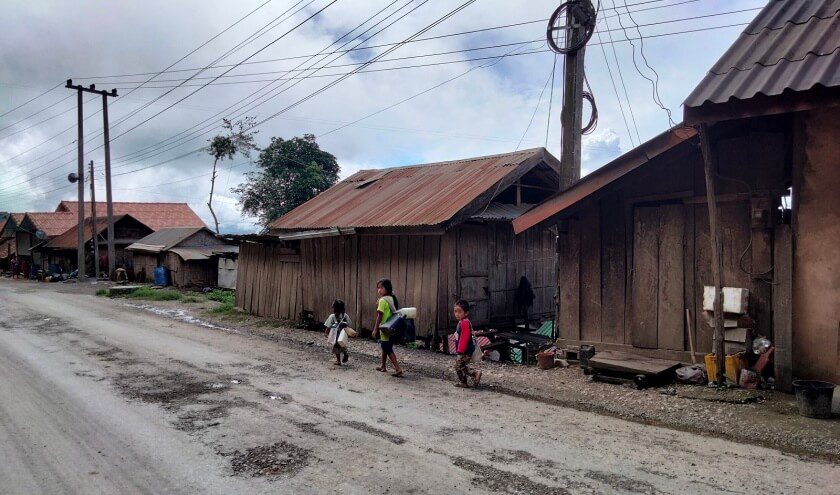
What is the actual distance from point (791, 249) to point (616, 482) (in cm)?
443

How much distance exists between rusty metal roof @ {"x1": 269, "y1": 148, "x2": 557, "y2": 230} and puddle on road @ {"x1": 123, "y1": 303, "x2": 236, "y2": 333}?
3.64 m

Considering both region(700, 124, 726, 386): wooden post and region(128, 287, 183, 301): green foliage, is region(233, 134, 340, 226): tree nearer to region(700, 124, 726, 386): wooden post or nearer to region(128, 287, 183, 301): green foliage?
region(128, 287, 183, 301): green foliage

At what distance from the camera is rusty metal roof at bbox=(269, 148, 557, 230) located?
41.1 feet

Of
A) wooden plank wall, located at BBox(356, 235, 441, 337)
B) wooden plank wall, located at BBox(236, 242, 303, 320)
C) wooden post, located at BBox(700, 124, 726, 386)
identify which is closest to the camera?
wooden post, located at BBox(700, 124, 726, 386)

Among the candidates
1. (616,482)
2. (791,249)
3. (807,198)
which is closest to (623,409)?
(616,482)

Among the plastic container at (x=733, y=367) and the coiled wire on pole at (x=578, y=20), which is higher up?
the coiled wire on pole at (x=578, y=20)

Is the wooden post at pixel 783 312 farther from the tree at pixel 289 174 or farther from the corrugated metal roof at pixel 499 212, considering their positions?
the tree at pixel 289 174

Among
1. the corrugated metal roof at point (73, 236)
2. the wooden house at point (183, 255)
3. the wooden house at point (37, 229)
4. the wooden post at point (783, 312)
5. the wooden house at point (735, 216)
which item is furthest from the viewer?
the wooden house at point (37, 229)

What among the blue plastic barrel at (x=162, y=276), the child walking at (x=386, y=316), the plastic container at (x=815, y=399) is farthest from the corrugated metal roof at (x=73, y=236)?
the plastic container at (x=815, y=399)

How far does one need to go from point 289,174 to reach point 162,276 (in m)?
9.12

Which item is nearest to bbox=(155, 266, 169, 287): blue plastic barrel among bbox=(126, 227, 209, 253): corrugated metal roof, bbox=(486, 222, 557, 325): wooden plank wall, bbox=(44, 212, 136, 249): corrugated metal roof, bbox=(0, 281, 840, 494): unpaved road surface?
bbox=(126, 227, 209, 253): corrugated metal roof

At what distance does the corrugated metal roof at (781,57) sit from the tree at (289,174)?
88.1 feet

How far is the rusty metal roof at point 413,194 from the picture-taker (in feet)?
41.1

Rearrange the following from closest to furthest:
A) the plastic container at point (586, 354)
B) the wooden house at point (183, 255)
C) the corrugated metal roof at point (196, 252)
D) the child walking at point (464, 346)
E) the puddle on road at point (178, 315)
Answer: the child walking at point (464, 346) < the plastic container at point (586, 354) < the puddle on road at point (178, 315) < the corrugated metal roof at point (196, 252) < the wooden house at point (183, 255)
